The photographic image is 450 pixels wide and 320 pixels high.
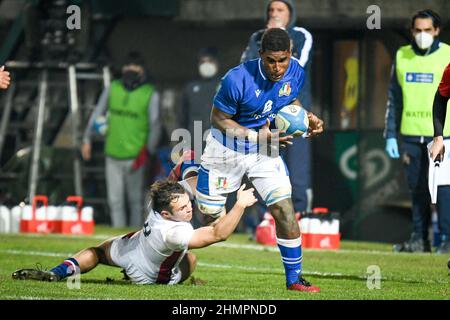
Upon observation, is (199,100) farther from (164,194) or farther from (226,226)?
(226,226)

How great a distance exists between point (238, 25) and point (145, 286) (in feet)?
32.5

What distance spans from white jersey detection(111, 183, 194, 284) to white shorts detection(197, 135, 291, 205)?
75 cm

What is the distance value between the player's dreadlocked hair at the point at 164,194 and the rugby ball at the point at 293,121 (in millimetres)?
1033

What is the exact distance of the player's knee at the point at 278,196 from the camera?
474 inches

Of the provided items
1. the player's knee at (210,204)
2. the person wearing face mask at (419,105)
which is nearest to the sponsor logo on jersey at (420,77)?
the person wearing face mask at (419,105)

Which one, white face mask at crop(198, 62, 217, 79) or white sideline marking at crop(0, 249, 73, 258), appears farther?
white face mask at crop(198, 62, 217, 79)

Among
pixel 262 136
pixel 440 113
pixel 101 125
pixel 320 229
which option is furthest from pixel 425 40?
pixel 101 125

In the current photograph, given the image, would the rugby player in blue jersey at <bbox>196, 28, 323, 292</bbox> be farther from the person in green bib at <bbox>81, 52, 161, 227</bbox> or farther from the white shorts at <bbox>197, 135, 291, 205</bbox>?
the person in green bib at <bbox>81, 52, 161, 227</bbox>

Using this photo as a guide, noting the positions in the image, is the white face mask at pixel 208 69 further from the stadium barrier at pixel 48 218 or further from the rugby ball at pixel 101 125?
the stadium barrier at pixel 48 218

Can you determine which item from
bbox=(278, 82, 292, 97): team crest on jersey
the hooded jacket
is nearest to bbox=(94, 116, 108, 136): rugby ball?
the hooded jacket

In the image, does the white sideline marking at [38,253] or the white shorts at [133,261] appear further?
the white sideline marking at [38,253]

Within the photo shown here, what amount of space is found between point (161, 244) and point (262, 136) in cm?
125

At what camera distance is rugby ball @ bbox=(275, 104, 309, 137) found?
12.2m
